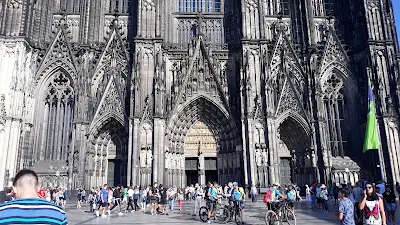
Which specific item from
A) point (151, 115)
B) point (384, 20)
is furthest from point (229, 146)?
point (384, 20)

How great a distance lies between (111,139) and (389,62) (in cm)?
2331

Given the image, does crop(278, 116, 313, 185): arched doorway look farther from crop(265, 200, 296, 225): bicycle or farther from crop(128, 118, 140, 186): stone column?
crop(265, 200, 296, 225): bicycle

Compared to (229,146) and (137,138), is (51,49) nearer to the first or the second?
(137,138)

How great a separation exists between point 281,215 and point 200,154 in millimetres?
16566

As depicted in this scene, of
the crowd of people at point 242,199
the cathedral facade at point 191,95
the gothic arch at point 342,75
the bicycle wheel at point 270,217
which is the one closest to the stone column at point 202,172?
the cathedral facade at point 191,95

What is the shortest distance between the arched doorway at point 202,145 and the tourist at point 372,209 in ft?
65.7

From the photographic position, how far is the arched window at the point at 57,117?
27250 millimetres

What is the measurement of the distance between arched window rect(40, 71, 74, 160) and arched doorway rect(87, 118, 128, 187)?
2501mm

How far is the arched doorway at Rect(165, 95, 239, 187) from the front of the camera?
2712cm

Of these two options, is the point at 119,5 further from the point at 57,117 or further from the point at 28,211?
the point at 28,211

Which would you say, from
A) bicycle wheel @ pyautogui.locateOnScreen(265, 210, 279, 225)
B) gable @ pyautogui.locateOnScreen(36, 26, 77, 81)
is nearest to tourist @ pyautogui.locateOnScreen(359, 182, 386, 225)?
bicycle wheel @ pyautogui.locateOnScreen(265, 210, 279, 225)

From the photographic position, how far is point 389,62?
26453 mm

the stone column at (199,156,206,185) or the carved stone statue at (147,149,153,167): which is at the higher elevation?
the carved stone statue at (147,149,153,167)

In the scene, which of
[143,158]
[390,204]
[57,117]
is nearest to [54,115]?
[57,117]
